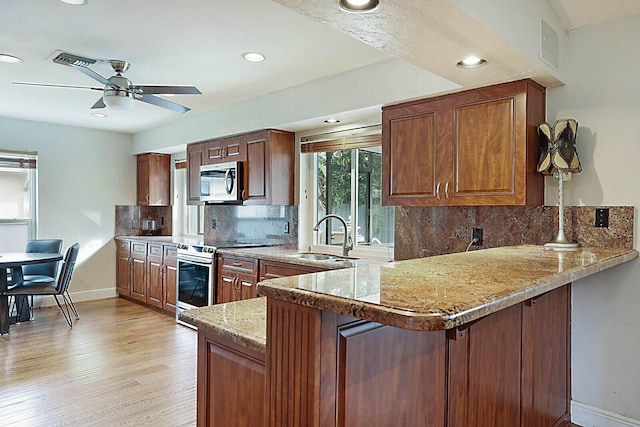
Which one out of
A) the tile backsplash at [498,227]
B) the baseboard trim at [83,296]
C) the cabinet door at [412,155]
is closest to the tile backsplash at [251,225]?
the tile backsplash at [498,227]

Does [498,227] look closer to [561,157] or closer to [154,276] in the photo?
[561,157]

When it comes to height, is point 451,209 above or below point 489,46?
below

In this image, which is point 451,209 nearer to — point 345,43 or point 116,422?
point 345,43

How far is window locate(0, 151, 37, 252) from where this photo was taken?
5.22m

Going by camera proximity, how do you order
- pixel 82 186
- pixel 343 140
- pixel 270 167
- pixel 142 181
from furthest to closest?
pixel 142 181, pixel 82 186, pixel 270 167, pixel 343 140

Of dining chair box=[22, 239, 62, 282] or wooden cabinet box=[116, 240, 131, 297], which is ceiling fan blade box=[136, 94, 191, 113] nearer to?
dining chair box=[22, 239, 62, 282]

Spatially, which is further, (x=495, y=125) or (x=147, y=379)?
(x=147, y=379)

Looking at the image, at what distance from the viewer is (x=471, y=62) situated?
2.26m

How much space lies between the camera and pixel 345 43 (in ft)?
9.29

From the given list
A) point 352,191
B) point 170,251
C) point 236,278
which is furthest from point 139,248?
point 352,191

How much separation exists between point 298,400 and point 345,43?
2.34m

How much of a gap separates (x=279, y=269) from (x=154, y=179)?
3.31 m

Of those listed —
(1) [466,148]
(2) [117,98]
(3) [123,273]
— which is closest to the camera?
(1) [466,148]

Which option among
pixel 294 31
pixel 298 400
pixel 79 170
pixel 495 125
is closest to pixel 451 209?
pixel 495 125
